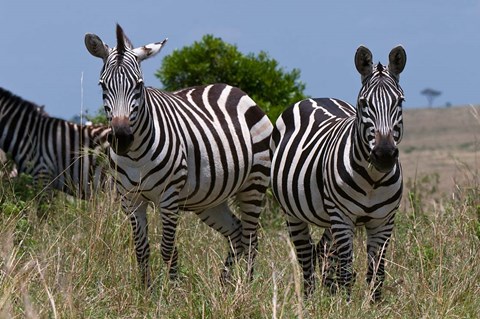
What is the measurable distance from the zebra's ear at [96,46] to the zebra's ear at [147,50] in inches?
9.3

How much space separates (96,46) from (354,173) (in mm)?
2385

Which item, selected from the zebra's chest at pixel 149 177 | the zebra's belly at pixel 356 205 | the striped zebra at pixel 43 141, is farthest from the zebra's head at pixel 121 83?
the striped zebra at pixel 43 141

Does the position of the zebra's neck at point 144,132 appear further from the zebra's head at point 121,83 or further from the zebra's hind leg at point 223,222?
the zebra's hind leg at point 223,222

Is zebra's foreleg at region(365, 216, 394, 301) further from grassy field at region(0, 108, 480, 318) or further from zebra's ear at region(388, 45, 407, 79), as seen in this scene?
zebra's ear at region(388, 45, 407, 79)

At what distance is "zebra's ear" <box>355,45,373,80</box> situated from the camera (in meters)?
6.17

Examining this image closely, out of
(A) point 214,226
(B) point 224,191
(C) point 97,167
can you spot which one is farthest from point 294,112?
(C) point 97,167

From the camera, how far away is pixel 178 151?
24.0 feet

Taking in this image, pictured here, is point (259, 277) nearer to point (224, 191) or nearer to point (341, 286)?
point (341, 286)

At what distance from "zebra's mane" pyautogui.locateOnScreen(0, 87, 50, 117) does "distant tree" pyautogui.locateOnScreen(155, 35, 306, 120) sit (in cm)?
178

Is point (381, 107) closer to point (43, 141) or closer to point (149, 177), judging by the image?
point (149, 177)

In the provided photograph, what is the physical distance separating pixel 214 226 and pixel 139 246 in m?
1.39

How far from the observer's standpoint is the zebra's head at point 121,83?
21.9 feet

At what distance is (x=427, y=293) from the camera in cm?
565

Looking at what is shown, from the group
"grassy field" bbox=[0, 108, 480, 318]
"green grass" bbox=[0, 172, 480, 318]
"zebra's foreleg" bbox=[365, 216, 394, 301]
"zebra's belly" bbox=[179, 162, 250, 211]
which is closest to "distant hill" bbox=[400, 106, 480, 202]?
"zebra's belly" bbox=[179, 162, 250, 211]
